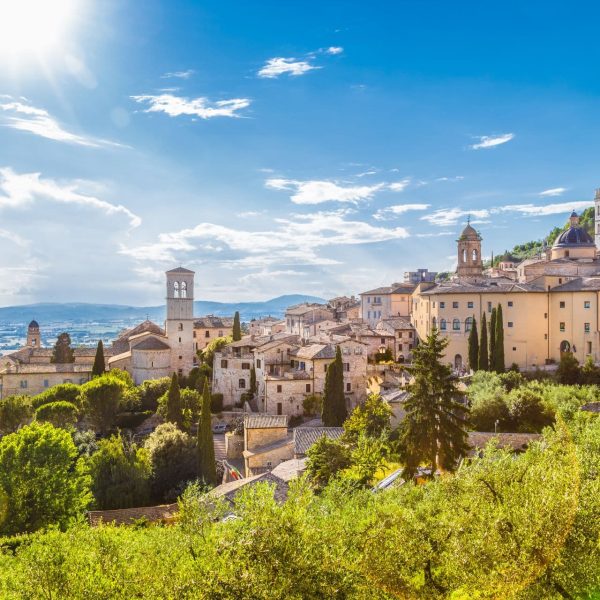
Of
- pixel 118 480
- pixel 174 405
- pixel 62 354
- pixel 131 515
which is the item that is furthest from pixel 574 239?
pixel 131 515

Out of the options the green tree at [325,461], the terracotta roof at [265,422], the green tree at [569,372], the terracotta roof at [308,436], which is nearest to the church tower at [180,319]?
the terracotta roof at [265,422]

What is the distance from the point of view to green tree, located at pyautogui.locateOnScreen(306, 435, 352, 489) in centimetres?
3061

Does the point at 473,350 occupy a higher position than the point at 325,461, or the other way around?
the point at 473,350

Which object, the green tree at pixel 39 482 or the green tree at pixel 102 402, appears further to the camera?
the green tree at pixel 102 402

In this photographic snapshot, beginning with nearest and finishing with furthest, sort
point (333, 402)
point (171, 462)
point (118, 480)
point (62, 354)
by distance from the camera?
1. point (118, 480)
2. point (171, 462)
3. point (333, 402)
4. point (62, 354)

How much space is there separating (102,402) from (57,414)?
357 cm

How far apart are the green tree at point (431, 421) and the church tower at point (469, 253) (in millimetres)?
45533

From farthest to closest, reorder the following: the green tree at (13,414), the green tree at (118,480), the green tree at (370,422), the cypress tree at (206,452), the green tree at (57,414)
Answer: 1. the green tree at (13,414)
2. the green tree at (57,414)
3. the cypress tree at (206,452)
4. the green tree at (118,480)
5. the green tree at (370,422)

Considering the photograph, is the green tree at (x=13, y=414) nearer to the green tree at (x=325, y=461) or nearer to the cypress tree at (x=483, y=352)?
the green tree at (x=325, y=461)

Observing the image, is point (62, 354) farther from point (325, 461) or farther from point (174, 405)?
point (325, 461)

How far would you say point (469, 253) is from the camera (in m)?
69.6

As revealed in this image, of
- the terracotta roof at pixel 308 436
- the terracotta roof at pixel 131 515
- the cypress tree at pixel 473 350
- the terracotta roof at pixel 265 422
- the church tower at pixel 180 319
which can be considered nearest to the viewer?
the terracotta roof at pixel 131 515

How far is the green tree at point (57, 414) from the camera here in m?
49.7

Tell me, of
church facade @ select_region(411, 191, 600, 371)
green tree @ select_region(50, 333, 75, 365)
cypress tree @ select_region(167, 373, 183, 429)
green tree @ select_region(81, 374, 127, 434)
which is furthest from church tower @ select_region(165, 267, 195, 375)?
church facade @ select_region(411, 191, 600, 371)
